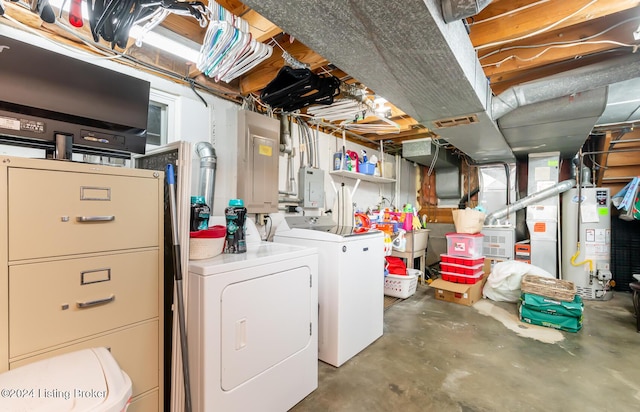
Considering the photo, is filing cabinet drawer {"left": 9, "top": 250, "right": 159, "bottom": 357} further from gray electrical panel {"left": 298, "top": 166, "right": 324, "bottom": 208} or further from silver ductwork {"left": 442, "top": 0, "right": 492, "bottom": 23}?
gray electrical panel {"left": 298, "top": 166, "right": 324, "bottom": 208}

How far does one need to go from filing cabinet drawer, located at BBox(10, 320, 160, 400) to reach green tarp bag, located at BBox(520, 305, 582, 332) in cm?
345

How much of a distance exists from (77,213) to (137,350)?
2.26 ft

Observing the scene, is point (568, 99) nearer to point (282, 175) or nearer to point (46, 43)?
point (282, 175)

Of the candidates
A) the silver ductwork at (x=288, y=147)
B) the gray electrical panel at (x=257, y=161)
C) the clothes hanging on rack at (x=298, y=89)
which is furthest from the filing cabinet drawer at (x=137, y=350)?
the silver ductwork at (x=288, y=147)

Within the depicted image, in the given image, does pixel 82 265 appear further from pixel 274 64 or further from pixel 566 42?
pixel 566 42

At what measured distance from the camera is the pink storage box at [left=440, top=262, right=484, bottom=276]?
12.2 ft

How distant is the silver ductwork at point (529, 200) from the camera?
4137 mm

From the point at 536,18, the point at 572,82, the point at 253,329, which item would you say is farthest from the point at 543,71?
the point at 253,329

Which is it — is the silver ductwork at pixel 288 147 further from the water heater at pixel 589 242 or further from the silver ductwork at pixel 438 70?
the water heater at pixel 589 242

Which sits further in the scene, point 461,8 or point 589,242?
point 589,242

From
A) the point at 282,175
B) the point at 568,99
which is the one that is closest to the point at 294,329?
the point at 282,175

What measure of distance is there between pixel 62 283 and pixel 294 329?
3.94ft

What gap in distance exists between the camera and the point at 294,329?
1806mm

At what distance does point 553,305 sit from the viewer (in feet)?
9.48
